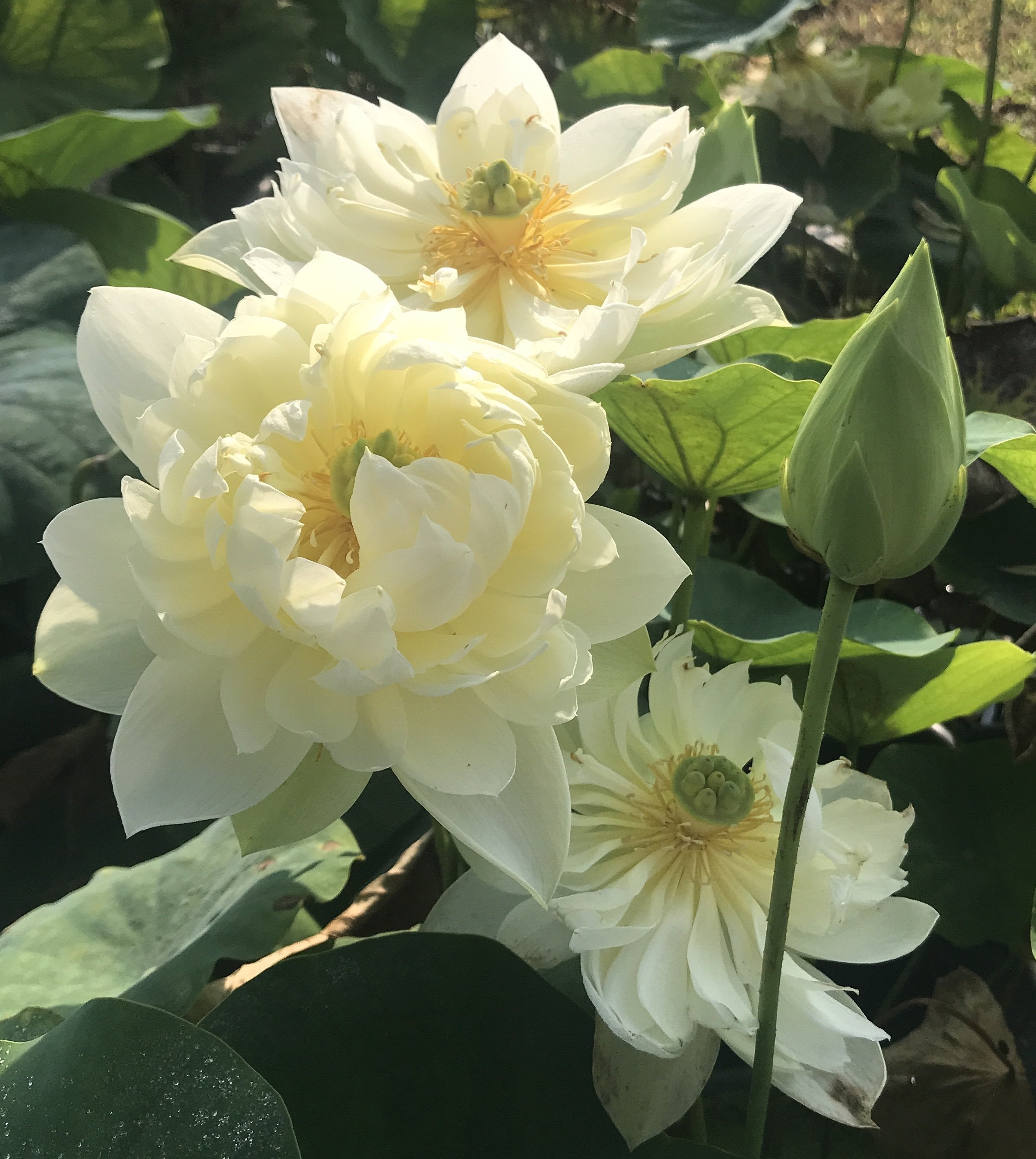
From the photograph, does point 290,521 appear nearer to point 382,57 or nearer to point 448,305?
point 448,305

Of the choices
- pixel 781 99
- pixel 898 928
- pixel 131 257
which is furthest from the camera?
pixel 781 99

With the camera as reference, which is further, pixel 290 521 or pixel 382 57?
pixel 382 57

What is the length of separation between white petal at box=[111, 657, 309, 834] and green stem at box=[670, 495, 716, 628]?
7.6 inches

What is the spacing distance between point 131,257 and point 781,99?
0.59 meters

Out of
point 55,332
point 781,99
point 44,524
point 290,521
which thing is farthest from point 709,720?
point 781,99

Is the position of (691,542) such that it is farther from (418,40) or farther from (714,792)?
(418,40)

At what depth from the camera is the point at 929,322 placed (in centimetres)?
23

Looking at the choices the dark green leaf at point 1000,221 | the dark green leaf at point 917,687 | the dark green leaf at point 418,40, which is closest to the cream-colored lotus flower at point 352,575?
the dark green leaf at point 917,687

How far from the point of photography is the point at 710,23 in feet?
2.86

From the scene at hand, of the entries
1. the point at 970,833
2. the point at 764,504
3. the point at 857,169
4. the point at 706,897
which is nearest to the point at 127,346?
the point at 706,897

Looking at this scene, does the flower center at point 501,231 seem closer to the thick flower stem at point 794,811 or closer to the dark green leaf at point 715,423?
the dark green leaf at point 715,423

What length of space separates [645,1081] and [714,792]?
10 cm

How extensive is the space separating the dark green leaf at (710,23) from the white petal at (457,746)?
72 cm

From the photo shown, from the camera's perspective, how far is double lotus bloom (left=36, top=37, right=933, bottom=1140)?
10.4 inches
